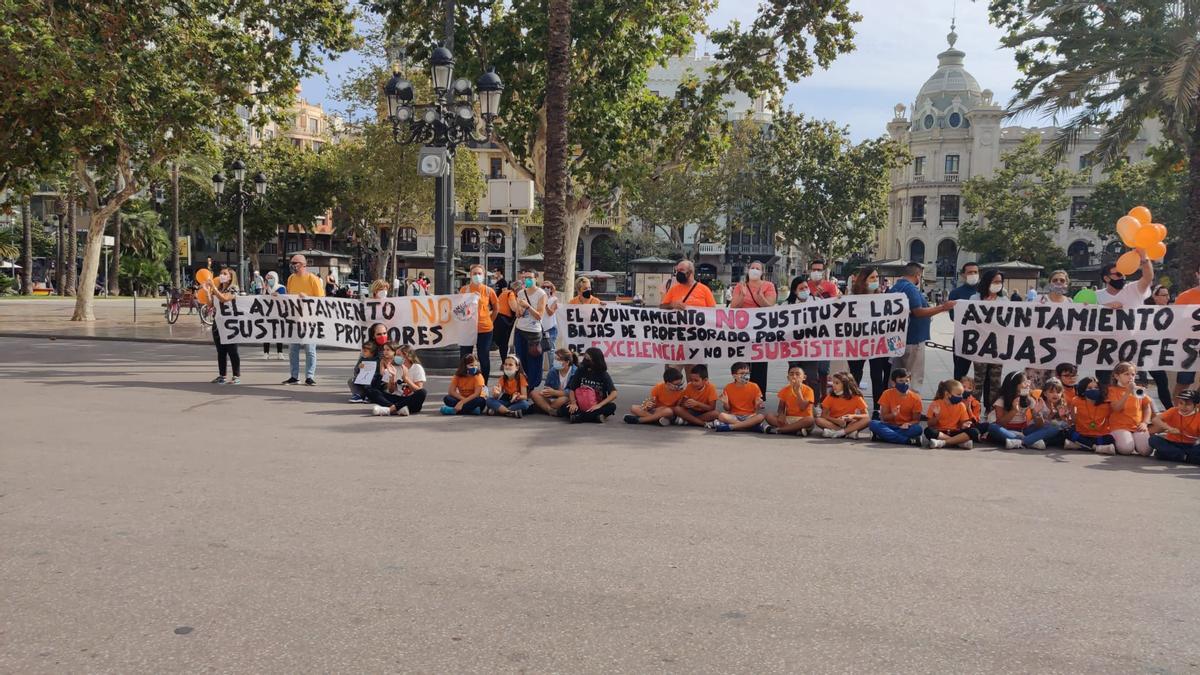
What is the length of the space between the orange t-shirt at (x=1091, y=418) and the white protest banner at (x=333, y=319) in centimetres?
740

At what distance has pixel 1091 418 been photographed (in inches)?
345

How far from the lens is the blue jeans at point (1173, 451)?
8086 mm

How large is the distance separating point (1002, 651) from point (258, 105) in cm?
2449

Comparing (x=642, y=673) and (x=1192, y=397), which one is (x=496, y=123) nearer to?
(x=1192, y=397)

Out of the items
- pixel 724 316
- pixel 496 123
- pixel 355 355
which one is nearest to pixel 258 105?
pixel 496 123

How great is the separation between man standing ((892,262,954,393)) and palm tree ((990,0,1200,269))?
637cm

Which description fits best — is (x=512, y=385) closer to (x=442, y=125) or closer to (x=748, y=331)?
(x=748, y=331)

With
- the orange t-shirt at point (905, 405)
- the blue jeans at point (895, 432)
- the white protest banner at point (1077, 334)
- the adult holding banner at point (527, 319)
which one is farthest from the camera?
the adult holding banner at point (527, 319)

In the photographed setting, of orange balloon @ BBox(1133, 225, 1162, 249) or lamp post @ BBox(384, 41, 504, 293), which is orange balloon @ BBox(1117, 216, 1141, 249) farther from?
lamp post @ BBox(384, 41, 504, 293)

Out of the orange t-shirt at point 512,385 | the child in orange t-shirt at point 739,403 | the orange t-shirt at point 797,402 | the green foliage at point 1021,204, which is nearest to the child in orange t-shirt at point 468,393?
the orange t-shirt at point 512,385

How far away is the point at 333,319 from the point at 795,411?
21.8 feet

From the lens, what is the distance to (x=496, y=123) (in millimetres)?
24172

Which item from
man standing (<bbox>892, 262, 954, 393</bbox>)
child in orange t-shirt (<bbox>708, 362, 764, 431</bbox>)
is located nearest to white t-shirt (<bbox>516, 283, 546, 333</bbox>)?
child in orange t-shirt (<bbox>708, 362, 764, 431</bbox>)

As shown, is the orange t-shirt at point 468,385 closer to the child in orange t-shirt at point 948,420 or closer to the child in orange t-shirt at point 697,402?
the child in orange t-shirt at point 697,402
